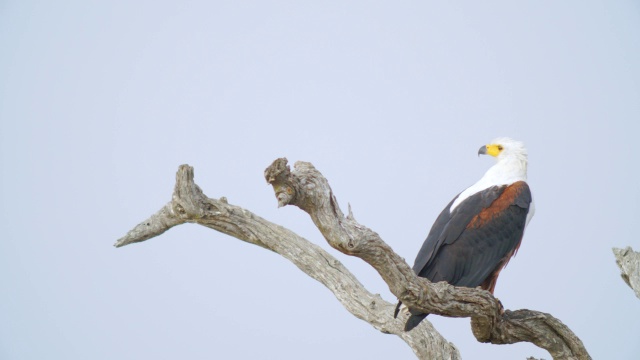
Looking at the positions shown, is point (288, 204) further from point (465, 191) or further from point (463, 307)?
point (465, 191)

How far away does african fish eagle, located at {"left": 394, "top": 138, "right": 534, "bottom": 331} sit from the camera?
538cm

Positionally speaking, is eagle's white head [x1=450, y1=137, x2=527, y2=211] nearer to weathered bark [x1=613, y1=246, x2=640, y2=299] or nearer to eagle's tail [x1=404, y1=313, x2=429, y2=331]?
weathered bark [x1=613, y1=246, x2=640, y2=299]

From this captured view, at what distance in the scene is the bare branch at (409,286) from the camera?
3.82 meters

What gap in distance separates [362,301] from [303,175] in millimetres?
1979

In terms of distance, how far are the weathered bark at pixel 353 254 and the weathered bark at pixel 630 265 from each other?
0.56 metres

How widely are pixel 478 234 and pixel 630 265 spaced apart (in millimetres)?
1086

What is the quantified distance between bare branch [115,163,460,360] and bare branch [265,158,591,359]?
483mm

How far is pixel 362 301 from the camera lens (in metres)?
5.55

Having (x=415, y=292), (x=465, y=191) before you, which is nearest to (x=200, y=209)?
(x=415, y=292)

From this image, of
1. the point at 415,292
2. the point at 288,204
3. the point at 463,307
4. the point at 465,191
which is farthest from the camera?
the point at 465,191

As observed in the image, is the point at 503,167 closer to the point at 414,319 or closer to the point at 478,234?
the point at 478,234

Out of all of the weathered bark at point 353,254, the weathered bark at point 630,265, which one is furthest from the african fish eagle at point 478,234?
the weathered bark at point 630,265

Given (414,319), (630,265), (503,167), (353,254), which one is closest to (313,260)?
(414,319)

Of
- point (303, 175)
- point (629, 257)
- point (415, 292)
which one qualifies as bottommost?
point (415, 292)
